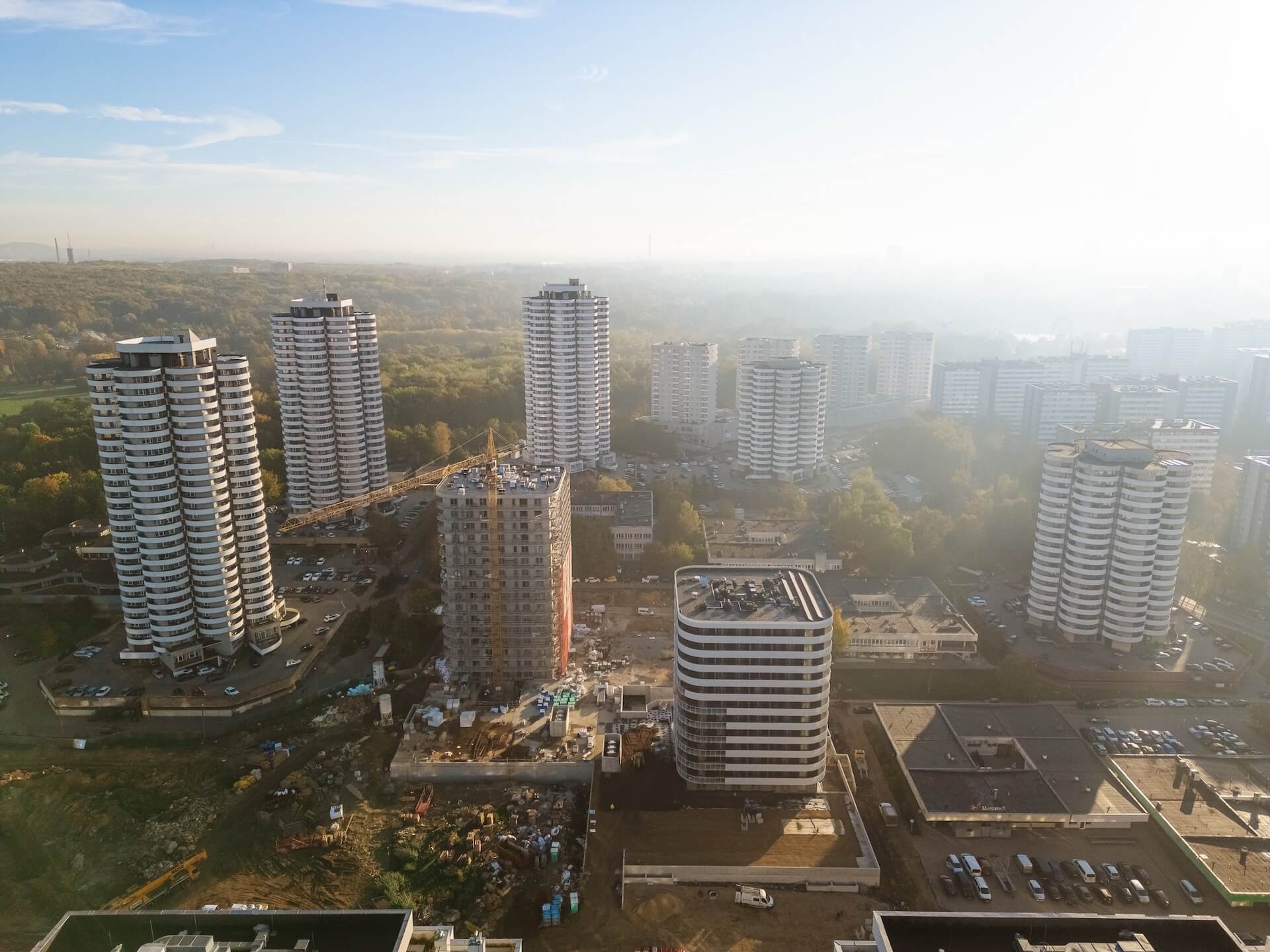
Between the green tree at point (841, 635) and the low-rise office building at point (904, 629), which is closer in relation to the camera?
the green tree at point (841, 635)

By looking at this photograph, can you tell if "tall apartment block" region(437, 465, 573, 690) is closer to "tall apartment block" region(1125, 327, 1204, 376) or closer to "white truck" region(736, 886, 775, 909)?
"white truck" region(736, 886, 775, 909)

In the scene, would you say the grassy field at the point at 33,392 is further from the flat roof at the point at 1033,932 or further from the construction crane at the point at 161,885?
the flat roof at the point at 1033,932

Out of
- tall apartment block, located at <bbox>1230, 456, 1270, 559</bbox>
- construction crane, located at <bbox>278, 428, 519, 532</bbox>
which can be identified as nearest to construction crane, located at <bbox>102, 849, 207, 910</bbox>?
construction crane, located at <bbox>278, 428, 519, 532</bbox>

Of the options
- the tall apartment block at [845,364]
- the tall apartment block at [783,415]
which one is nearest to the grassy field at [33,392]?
the tall apartment block at [783,415]

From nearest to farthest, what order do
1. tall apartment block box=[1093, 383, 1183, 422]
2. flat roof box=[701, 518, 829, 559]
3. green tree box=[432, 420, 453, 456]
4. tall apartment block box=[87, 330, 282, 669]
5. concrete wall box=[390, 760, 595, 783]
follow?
1. concrete wall box=[390, 760, 595, 783]
2. tall apartment block box=[87, 330, 282, 669]
3. flat roof box=[701, 518, 829, 559]
4. green tree box=[432, 420, 453, 456]
5. tall apartment block box=[1093, 383, 1183, 422]

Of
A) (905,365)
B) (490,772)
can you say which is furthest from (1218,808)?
(905,365)
